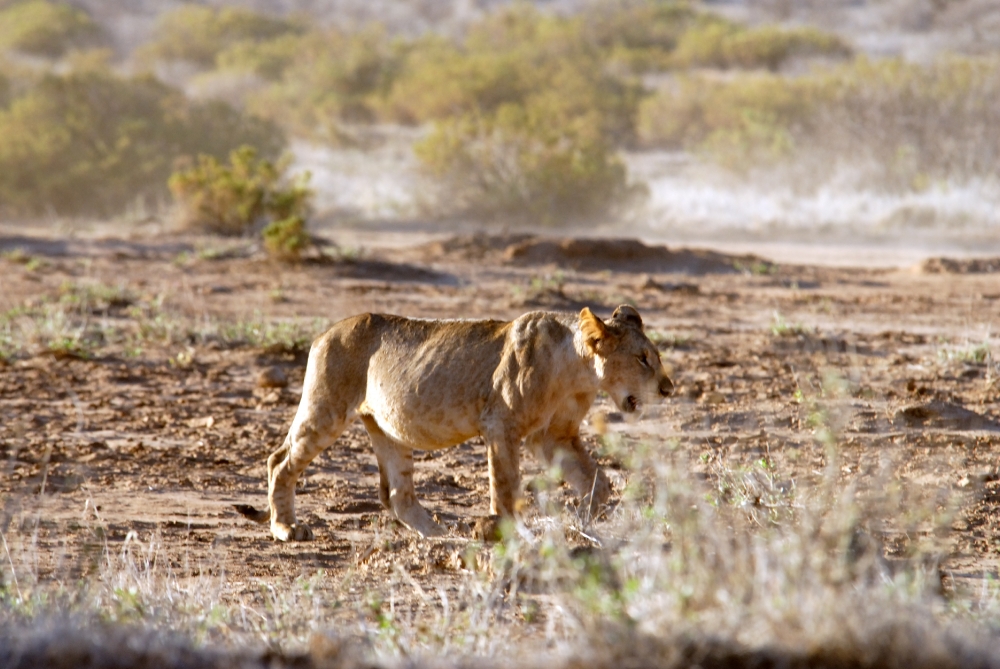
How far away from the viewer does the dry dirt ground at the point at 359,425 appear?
18.8 ft

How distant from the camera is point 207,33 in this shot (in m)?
52.8

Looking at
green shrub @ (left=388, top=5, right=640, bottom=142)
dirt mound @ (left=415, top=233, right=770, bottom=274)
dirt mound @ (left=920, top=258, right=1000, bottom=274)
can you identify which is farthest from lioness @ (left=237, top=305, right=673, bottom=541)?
green shrub @ (left=388, top=5, right=640, bottom=142)

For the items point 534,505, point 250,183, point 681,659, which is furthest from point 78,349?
point 250,183

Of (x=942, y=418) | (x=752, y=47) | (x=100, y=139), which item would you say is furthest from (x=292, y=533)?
(x=752, y=47)

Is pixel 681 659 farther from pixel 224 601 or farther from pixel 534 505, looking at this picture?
pixel 534 505

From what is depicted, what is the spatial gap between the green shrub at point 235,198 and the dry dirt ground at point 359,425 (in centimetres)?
289

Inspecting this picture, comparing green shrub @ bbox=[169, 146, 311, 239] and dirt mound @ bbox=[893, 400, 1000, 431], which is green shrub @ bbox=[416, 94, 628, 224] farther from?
dirt mound @ bbox=[893, 400, 1000, 431]

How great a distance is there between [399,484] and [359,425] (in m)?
2.55

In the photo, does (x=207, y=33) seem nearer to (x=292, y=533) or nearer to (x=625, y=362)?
(x=292, y=533)

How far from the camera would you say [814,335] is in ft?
36.0

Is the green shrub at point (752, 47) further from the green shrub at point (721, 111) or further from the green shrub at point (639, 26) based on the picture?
the green shrub at point (721, 111)

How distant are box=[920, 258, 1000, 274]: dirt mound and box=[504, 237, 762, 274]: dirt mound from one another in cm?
225

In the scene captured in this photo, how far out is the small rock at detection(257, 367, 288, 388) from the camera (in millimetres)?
9094

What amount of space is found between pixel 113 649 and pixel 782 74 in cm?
4139
